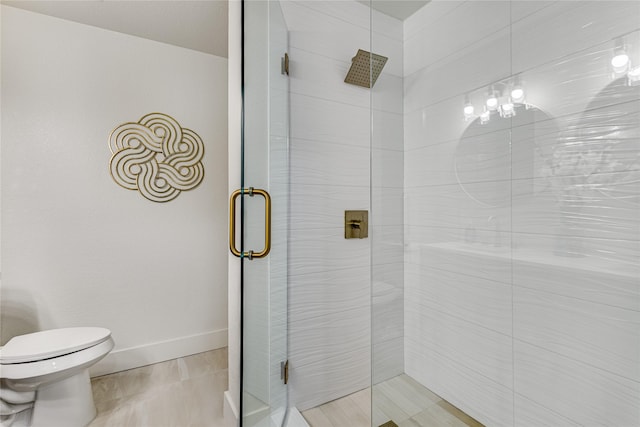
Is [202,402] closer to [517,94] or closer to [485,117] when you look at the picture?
[485,117]

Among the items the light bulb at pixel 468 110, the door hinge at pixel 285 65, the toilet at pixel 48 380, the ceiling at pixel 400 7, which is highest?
the ceiling at pixel 400 7

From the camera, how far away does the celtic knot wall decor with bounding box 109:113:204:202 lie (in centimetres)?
209

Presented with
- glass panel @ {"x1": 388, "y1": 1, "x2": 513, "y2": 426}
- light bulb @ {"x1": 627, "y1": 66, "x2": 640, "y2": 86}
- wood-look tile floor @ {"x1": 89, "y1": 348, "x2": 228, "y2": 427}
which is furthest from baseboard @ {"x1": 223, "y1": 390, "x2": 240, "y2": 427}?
light bulb @ {"x1": 627, "y1": 66, "x2": 640, "y2": 86}

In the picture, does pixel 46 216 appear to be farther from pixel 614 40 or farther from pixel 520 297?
pixel 614 40

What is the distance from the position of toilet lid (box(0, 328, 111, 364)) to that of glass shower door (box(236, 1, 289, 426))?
87 centimetres

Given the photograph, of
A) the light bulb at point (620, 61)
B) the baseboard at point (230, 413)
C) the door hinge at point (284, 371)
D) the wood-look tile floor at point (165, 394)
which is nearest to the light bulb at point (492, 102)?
the light bulb at point (620, 61)

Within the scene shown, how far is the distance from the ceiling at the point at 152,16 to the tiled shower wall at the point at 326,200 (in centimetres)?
80

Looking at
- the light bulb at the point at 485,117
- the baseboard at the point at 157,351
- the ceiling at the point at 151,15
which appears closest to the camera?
the light bulb at the point at 485,117

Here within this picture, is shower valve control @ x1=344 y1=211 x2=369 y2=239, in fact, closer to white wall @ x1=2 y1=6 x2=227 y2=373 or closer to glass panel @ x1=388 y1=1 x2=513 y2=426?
glass panel @ x1=388 y1=1 x2=513 y2=426

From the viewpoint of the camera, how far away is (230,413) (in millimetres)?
1485

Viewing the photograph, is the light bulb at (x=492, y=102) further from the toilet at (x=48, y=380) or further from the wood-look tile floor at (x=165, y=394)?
the toilet at (x=48, y=380)

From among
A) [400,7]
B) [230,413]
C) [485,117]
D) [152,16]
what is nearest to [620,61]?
[485,117]

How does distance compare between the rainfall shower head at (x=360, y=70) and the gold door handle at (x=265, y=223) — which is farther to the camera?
the rainfall shower head at (x=360, y=70)

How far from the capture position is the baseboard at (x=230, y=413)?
4.72ft
